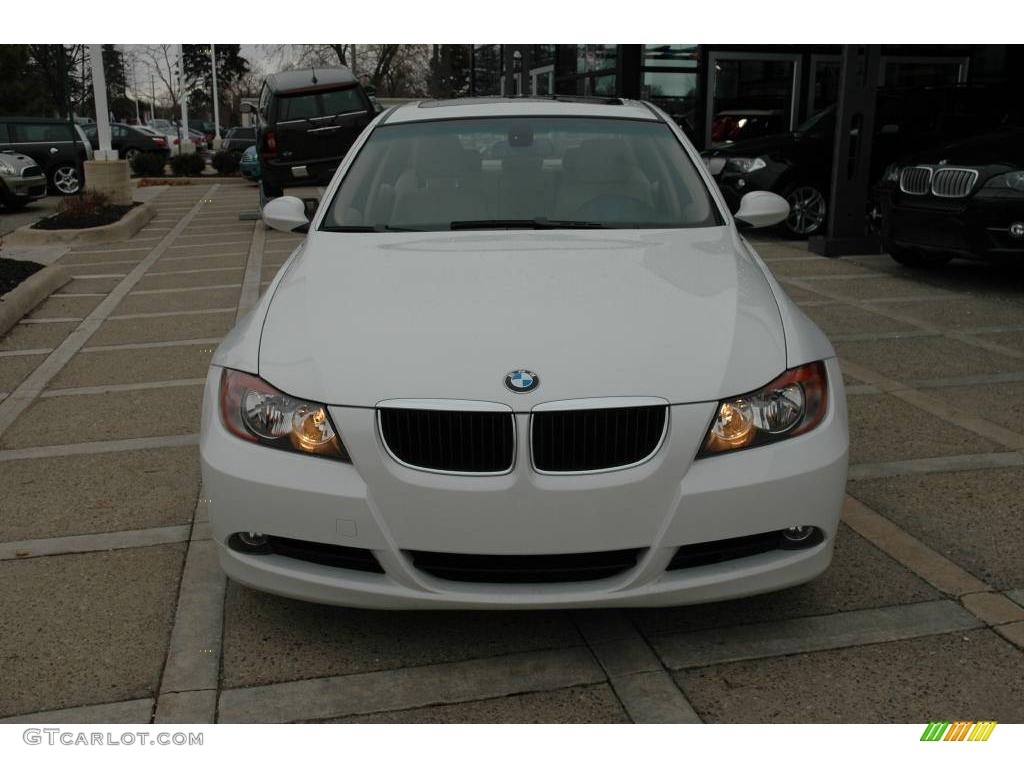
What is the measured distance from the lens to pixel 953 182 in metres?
8.74

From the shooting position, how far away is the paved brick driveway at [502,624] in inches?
110

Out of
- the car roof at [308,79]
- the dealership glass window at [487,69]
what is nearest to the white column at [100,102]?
the car roof at [308,79]

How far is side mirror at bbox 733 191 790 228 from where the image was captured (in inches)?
177

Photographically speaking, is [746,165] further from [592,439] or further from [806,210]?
[592,439]

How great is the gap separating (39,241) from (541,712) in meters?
12.8

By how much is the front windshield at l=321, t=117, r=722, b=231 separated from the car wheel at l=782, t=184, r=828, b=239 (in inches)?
319

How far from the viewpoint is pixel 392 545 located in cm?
279

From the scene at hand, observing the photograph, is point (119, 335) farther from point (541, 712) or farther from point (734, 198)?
point (734, 198)

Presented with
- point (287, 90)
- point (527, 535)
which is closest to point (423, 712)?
point (527, 535)

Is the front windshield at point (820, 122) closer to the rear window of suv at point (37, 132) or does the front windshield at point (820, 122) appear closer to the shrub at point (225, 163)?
the rear window of suv at point (37, 132)

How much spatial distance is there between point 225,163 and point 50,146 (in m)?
8.32

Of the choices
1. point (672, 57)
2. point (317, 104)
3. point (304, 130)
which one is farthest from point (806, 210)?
point (317, 104)

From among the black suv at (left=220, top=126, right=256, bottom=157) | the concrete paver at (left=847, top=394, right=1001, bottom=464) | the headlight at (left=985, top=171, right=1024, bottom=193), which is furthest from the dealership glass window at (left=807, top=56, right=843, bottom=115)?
the black suv at (left=220, top=126, right=256, bottom=157)

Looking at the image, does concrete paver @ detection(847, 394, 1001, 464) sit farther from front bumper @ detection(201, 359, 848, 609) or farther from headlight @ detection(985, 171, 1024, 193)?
headlight @ detection(985, 171, 1024, 193)
